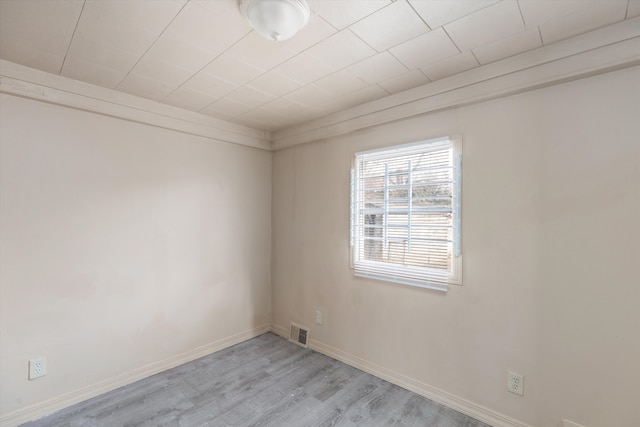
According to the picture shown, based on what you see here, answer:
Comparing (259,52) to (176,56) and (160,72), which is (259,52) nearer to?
(176,56)

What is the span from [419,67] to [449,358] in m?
2.09

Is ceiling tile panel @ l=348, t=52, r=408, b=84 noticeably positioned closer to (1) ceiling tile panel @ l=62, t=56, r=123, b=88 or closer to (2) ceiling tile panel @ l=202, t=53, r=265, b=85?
(2) ceiling tile panel @ l=202, t=53, r=265, b=85

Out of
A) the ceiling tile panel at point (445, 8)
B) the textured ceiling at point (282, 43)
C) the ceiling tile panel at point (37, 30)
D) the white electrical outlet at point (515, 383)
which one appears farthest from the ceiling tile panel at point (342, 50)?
the white electrical outlet at point (515, 383)

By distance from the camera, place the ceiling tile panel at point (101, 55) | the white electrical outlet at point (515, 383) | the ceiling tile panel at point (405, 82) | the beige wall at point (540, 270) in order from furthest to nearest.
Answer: the ceiling tile panel at point (405, 82)
the white electrical outlet at point (515, 383)
the ceiling tile panel at point (101, 55)
the beige wall at point (540, 270)

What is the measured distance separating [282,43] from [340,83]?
63 cm

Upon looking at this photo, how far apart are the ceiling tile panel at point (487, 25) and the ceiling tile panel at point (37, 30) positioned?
6.22 ft

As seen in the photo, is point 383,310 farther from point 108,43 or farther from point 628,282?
point 108,43


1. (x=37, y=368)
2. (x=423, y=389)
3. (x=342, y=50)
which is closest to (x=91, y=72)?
(x=342, y=50)

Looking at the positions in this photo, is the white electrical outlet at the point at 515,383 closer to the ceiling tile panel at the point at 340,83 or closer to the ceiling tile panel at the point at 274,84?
the ceiling tile panel at the point at 340,83

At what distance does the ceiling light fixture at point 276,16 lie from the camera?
52.2 inches

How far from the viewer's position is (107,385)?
90.4 inches

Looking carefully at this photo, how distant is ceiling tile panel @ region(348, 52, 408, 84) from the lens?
6.12 feet

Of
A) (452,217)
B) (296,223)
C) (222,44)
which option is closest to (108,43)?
(222,44)

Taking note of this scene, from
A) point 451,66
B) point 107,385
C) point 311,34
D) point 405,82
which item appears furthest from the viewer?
point 107,385
